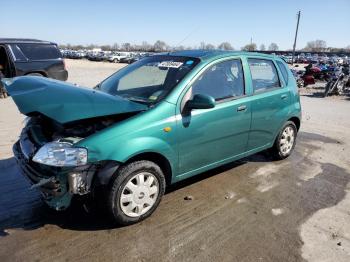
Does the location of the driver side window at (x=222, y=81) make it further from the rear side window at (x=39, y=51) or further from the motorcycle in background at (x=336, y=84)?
the motorcycle in background at (x=336, y=84)

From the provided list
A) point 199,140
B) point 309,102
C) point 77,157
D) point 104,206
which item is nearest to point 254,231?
point 199,140

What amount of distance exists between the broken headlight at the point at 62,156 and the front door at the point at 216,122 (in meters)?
1.16

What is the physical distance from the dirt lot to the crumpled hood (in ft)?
3.67

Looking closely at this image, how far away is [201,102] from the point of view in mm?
3824

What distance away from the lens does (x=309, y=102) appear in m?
13.6

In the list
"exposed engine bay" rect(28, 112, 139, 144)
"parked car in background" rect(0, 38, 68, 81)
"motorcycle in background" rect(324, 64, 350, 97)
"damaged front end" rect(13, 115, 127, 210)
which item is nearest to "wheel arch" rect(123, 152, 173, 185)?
"damaged front end" rect(13, 115, 127, 210)

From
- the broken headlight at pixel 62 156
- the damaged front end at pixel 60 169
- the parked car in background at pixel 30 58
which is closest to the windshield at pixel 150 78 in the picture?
the damaged front end at pixel 60 169

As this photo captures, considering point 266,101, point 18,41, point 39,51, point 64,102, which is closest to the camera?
point 64,102

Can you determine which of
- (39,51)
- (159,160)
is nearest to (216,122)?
(159,160)

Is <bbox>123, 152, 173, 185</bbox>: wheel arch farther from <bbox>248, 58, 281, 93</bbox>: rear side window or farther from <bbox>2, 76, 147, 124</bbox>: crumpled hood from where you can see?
<bbox>248, 58, 281, 93</bbox>: rear side window

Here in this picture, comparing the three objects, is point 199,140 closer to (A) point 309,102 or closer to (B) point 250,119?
(B) point 250,119

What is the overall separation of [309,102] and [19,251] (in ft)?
41.2

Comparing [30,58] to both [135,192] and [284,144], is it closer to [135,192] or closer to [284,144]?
[284,144]

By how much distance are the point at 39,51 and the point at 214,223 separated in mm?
10443
